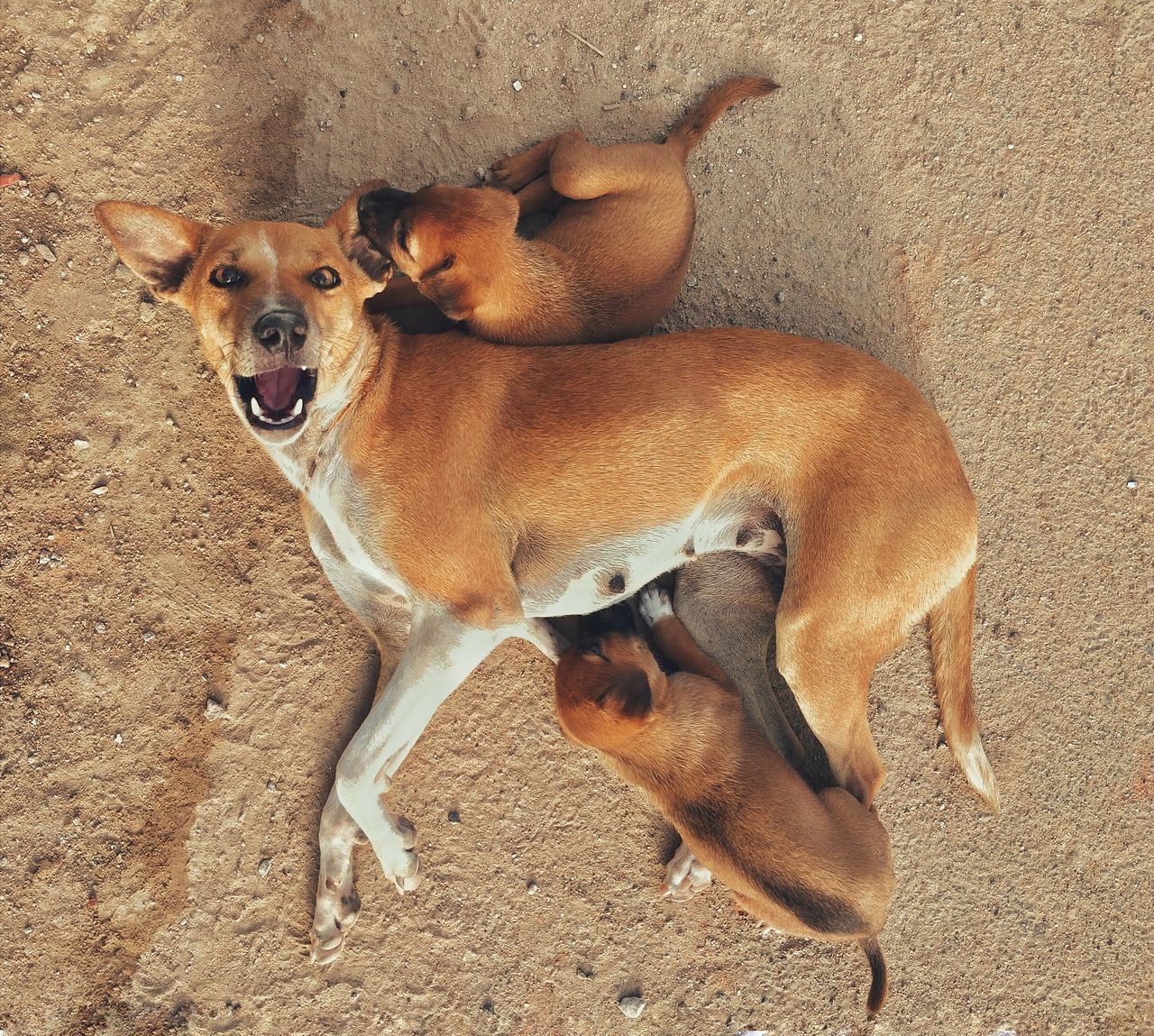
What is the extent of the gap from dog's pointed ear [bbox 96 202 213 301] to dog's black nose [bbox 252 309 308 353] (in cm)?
55

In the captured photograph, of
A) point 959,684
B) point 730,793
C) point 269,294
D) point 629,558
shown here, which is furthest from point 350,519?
point 959,684

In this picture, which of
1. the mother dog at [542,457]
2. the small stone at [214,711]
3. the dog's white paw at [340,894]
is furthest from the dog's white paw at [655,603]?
the small stone at [214,711]

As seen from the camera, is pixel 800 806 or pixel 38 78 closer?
pixel 800 806

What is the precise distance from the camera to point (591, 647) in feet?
12.0

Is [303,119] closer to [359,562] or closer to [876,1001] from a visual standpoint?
[359,562]

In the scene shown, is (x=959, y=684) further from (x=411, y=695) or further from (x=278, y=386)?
(x=278, y=386)

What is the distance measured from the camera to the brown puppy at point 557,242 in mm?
3312

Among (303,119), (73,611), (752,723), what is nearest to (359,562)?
(73,611)

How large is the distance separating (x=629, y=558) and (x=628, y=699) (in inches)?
22.1

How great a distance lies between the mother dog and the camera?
132 inches

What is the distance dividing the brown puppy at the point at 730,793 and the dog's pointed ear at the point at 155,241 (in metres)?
2.09

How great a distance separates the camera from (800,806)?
11.9 ft

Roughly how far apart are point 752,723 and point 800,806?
48cm

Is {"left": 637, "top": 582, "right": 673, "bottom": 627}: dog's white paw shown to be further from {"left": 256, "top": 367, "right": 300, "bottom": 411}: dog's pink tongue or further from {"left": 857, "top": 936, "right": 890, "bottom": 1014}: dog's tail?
{"left": 256, "top": 367, "right": 300, "bottom": 411}: dog's pink tongue
